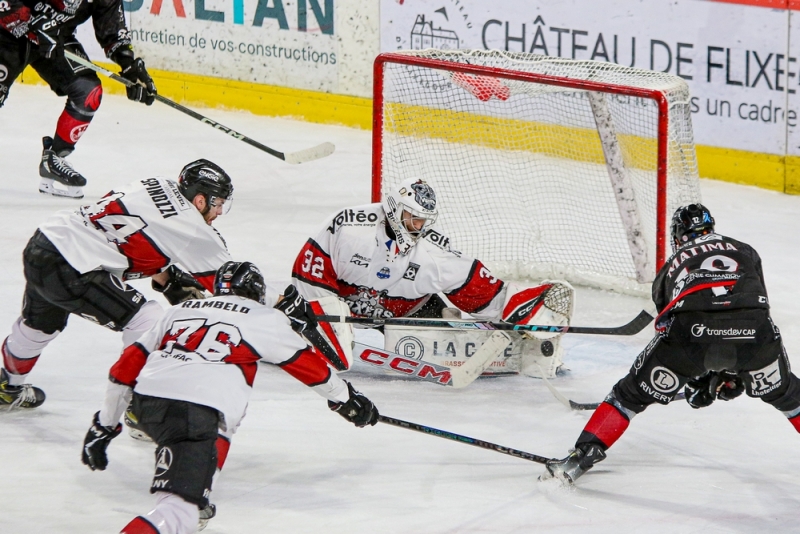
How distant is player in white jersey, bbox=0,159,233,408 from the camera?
4.25 m

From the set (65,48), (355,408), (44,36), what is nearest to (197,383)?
(355,408)

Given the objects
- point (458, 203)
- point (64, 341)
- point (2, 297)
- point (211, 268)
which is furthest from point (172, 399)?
point (458, 203)

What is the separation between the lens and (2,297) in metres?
5.74

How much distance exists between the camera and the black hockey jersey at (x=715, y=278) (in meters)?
3.86

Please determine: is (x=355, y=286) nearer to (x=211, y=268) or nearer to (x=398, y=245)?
(x=398, y=245)

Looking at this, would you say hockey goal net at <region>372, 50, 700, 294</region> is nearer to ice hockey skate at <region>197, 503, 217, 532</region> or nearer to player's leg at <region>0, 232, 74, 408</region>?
player's leg at <region>0, 232, 74, 408</region>

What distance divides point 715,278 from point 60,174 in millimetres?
4186

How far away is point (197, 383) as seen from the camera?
3.54m

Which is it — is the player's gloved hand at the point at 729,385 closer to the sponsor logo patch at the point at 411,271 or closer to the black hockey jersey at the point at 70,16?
the sponsor logo patch at the point at 411,271

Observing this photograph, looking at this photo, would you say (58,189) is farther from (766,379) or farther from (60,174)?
(766,379)

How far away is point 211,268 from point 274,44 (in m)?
4.32

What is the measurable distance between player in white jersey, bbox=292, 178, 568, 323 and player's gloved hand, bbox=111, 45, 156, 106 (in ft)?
6.59

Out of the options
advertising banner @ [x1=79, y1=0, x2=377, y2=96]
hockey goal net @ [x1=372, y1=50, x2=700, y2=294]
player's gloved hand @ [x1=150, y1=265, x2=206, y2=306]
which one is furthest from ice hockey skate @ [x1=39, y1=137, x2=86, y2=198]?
player's gloved hand @ [x1=150, y1=265, x2=206, y2=306]

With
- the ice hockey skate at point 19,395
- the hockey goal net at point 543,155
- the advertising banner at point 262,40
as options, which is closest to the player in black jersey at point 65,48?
the hockey goal net at point 543,155
